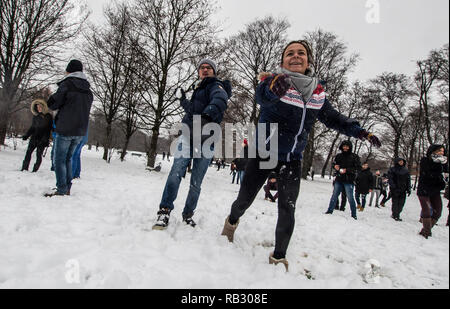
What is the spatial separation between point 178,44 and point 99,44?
4671mm

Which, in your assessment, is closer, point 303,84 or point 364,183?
point 303,84

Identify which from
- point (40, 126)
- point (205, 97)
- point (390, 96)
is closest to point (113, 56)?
point (40, 126)

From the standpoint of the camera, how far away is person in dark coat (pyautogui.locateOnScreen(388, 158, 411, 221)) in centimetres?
754

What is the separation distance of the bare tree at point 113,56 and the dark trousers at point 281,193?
12.5m

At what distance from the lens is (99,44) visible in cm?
1405

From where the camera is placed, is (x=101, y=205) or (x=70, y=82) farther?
(x=70, y=82)

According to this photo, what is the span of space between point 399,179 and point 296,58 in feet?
24.5

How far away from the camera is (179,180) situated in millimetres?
2836

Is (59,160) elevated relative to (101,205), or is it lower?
elevated

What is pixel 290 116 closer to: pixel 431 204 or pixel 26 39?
pixel 431 204
